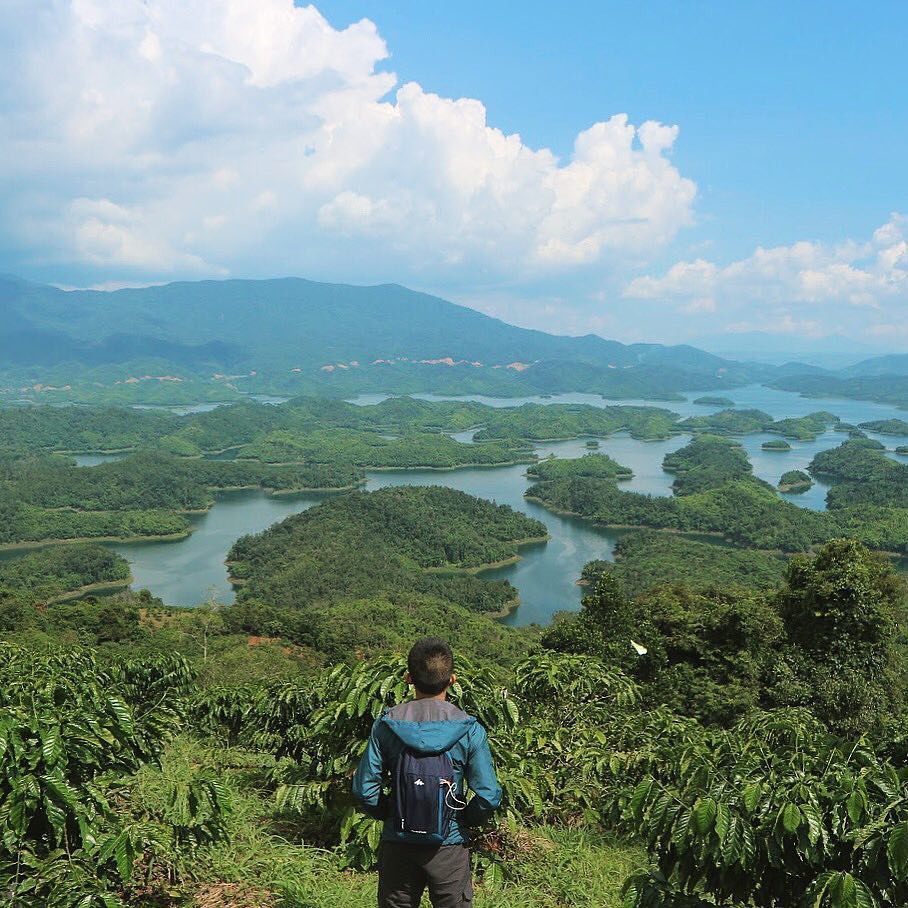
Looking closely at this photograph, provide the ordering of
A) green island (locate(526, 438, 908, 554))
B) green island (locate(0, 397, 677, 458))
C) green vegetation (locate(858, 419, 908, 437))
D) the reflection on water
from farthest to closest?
green vegetation (locate(858, 419, 908, 437)), green island (locate(0, 397, 677, 458)), green island (locate(526, 438, 908, 554)), the reflection on water

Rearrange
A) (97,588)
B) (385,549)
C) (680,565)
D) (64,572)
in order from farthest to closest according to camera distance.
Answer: (385,549), (64,572), (680,565), (97,588)

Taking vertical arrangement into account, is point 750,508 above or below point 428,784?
below

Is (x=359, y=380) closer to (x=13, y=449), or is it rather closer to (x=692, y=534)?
(x=13, y=449)

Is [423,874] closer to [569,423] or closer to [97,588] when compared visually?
[97,588]

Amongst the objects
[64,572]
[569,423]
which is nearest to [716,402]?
[569,423]

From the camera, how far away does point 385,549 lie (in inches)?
1656

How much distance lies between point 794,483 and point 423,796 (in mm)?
66683

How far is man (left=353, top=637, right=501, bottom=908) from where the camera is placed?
1800 millimetres

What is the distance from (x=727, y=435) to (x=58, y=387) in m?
122

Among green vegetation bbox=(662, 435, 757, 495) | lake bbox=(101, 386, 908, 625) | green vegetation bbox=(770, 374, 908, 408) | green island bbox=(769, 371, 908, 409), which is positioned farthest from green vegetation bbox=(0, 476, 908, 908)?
green vegetation bbox=(770, 374, 908, 408)

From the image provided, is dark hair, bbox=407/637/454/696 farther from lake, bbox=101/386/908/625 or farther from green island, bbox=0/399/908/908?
lake, bbox=101/386/908/625

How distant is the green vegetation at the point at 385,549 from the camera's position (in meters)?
36.2

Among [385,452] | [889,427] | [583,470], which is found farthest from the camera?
[889,427]

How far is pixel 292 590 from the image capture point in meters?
35.9
